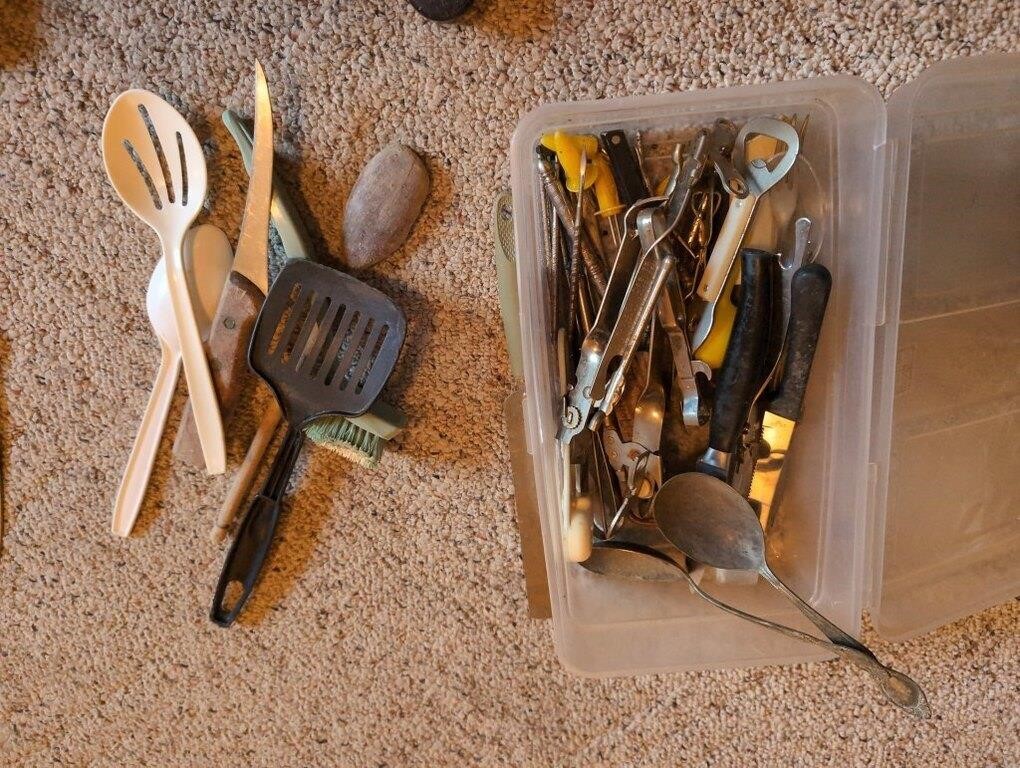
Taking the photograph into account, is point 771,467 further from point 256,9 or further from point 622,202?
point 256,9

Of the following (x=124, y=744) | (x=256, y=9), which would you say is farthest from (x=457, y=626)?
(x=256, y=9)

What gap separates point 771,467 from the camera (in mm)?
481

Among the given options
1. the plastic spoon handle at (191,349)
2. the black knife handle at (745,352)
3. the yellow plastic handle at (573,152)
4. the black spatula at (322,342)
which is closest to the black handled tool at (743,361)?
the black knife handle at (745,352)

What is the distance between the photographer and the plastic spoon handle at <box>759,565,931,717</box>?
1.41 ft

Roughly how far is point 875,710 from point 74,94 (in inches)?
27.1

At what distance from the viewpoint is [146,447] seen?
0.55m

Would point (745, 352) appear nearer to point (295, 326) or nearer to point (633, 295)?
point (633, 295)

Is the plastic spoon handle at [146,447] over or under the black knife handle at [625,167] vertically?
under

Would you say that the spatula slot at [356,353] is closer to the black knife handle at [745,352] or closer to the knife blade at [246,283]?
the knife blade at [246,283]

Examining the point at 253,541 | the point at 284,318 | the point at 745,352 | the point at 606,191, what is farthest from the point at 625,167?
the point at 253,541

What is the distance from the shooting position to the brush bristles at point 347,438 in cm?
51

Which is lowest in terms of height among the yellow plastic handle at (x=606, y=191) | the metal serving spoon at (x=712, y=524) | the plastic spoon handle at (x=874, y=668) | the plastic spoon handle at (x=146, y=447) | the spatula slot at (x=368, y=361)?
the plastic spoon handle at (x=874, y=668)

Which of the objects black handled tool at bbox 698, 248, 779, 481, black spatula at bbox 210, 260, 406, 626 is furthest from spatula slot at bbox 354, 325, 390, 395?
black handled tool at bbox 698, 248, 779, 481

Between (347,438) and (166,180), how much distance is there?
21cm
